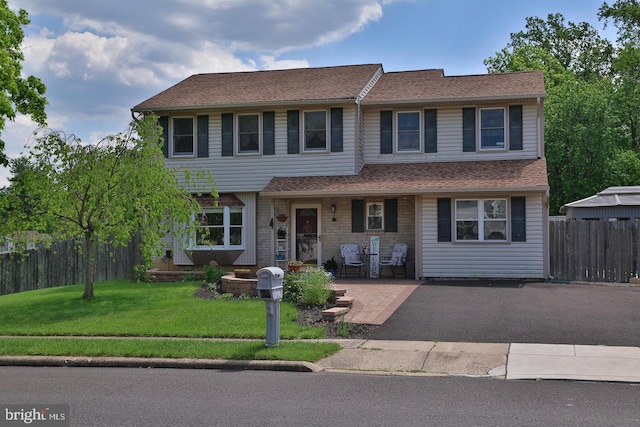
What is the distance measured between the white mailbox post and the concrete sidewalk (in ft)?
3.59

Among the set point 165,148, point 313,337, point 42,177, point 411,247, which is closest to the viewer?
point 313,337

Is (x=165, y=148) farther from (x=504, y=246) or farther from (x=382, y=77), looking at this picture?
(x=504, y=246)

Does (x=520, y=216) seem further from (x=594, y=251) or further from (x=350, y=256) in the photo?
(x=350, y=256)

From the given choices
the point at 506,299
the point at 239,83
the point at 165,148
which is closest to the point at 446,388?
the point at 506,299

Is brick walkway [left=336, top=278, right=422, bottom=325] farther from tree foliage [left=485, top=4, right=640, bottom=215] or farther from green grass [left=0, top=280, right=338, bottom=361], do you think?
A: tree foliage [left=485, top=4, right=640, bottom=215]

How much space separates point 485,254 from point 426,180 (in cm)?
271

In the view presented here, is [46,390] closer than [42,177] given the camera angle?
Yes

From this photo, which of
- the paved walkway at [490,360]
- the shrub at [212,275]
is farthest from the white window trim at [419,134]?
the paved walkway at [490,360]

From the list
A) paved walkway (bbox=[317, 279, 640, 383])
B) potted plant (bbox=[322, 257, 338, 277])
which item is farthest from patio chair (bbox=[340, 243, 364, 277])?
paved walkway (bbox=[317, 279, 640, 383])

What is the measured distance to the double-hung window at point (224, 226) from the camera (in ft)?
71.6

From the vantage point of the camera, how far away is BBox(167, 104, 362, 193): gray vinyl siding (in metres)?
21.3

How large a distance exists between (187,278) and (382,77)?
10.7m

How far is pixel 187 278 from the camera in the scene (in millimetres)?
18672

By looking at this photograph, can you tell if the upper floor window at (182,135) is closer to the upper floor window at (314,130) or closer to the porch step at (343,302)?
the upper floor window at (314,130)
